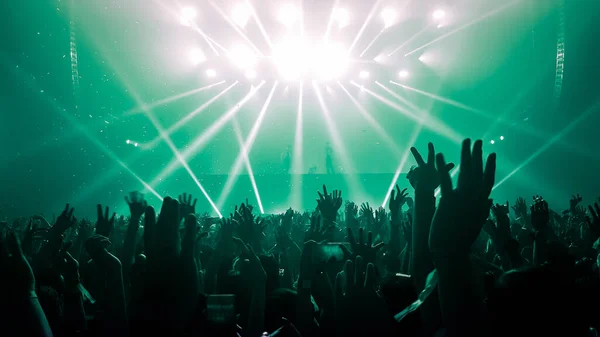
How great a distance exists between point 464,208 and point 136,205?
3.79 m

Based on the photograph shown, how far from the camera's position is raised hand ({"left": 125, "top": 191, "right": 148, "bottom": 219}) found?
346 centimetres

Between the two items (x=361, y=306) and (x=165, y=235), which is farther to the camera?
(x=165, y=235)

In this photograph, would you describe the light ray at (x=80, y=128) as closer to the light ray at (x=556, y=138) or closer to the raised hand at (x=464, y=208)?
the raised hand at (x=464, y=208)

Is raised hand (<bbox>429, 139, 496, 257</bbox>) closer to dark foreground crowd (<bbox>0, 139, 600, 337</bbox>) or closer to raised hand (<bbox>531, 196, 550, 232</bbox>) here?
dark foreground crowd (<bbox>0, 139, 600, 337</bbox>)

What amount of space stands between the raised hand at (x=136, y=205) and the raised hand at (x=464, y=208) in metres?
3.46

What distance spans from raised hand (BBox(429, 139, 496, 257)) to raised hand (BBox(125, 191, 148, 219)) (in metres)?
3.46

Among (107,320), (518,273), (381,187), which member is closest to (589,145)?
(381,187)

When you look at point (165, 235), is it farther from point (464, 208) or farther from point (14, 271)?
point (464, 208)

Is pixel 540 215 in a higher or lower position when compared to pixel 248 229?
higher

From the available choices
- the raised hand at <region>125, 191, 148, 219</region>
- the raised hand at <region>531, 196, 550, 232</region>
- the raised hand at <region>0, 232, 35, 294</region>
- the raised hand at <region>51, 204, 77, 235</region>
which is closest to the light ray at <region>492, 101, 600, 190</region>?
the raised hand at <region>531, 196, 550, 232</region>

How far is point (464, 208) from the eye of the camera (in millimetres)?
1803

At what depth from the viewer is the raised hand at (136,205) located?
136 inches

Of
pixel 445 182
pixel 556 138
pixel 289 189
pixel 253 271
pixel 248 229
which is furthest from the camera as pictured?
pixel 289 189

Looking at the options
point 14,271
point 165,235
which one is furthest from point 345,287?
point 14,271
